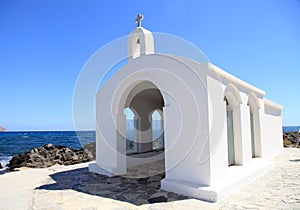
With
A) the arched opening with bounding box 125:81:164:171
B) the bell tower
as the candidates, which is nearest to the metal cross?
the bell tower

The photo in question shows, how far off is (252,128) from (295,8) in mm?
5268

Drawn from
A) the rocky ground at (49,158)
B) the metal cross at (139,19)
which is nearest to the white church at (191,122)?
the metal cross at (139,19)

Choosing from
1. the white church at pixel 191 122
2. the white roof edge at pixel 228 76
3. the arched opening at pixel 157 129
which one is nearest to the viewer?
the white church at pixel 191 122

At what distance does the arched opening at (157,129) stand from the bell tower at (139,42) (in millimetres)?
5177

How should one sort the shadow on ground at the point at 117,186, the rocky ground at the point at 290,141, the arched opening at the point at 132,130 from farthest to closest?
the rocky ground at the point at 290,141, the arched opening at the point at 132,130, the shadow on ground at the point at 117,186

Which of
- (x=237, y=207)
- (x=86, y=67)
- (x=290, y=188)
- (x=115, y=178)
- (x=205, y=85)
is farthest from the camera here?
(x=86, y=67)

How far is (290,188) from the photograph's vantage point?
6242mm

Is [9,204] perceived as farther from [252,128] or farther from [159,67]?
[252,128]

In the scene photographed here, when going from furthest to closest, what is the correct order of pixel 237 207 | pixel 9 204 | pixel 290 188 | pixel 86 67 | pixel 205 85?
pixel 86 67 → pixel 290 188 → pixel 205 85 → pixel 9 204 → pixel 237 207

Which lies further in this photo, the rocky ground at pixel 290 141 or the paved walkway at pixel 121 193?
the rocky ground at pixel 290 141

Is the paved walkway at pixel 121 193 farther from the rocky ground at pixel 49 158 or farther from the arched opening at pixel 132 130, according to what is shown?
the rocky ground at pixel 49 158

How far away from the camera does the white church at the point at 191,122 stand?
19.1ft

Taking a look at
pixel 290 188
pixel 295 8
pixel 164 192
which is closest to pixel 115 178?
pixel 164 192

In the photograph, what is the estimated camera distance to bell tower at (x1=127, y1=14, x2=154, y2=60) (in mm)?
8359
